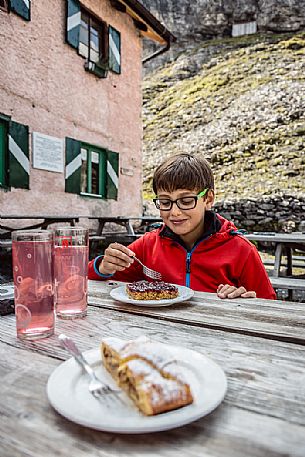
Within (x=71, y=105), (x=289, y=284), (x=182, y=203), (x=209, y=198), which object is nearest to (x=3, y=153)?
(x=71, y=105)

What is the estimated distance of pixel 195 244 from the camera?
2.00m

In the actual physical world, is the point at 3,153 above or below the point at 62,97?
below

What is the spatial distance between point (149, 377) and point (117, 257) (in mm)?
957

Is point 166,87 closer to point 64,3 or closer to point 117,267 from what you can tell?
point 64,3

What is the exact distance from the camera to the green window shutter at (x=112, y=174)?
900 centimetres

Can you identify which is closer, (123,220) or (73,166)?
(123,220)

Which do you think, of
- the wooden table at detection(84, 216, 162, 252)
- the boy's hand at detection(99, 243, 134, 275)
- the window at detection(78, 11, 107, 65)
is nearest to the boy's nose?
the boy's hand at detection(99, 243, 134, 275)

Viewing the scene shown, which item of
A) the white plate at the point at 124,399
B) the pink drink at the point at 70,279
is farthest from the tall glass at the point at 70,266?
the white plate at the point at 124,399

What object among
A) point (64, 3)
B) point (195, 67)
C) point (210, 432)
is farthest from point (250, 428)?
point (195, 67)

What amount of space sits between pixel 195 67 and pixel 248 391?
25235 mm

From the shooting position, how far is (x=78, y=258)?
1.10 m

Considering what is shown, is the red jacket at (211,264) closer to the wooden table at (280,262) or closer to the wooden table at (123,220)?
the wooden table at (280,262)

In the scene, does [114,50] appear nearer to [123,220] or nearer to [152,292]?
[123,220]

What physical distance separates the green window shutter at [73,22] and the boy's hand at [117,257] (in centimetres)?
718
